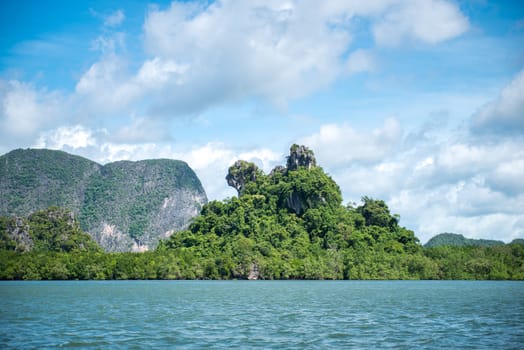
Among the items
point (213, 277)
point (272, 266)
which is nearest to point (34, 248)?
point (213, 277)

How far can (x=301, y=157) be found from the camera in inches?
5015

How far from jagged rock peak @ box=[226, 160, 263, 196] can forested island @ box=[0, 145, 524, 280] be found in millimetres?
2350

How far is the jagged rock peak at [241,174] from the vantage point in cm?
13638

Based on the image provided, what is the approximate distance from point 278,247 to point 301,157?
29.7 metres

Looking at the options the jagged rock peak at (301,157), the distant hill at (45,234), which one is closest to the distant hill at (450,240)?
the jagged rock peak at (301,157)

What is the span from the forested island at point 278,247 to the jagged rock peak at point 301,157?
222mm

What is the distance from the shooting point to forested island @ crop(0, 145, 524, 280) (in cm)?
9106

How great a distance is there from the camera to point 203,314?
31.6 m

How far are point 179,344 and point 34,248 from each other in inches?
4161

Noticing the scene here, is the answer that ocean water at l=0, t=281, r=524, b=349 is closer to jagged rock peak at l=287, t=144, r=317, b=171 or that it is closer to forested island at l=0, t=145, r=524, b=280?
forested island at l=0, t=145, r=524, b=280

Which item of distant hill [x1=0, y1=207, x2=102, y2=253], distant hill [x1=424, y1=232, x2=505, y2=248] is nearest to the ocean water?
distant hill [x1=0, y1=207, x2=102, y2=253]

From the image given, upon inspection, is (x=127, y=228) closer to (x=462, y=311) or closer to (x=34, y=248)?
(x=34, y=248)

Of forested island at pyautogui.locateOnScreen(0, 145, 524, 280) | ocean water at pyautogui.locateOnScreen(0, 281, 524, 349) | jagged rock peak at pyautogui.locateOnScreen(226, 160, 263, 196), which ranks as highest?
jagged rock peak at pyautogui.locateOnScreen(226, 160, 263, 196)

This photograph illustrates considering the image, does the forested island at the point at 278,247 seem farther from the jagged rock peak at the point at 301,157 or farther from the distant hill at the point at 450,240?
the distant hill at the point at 450,240
